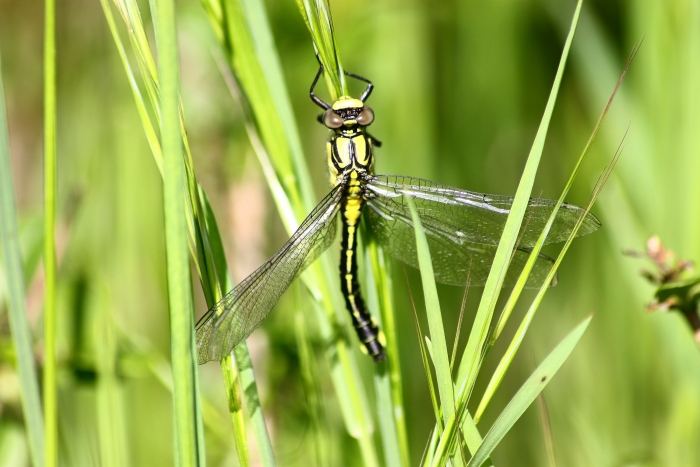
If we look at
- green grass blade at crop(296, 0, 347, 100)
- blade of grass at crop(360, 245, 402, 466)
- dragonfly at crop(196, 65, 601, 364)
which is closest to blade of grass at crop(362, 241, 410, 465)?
blade of grass at crop(360, 245, 402, 466)

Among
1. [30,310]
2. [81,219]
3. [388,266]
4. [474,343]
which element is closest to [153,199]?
[81,219]

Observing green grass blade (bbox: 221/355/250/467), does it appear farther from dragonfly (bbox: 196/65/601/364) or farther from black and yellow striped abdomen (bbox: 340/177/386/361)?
black and yellow striped abdomen (bbox: 340/177/386/361)

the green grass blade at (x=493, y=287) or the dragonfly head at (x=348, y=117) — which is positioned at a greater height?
the dragonfly head at (x=348, y=117)

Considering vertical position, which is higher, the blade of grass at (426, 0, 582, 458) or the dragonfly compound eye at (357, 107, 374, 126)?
the dragonfly compound eye at (357, 107, 374, 126)

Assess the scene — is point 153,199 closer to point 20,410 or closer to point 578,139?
point 20,410

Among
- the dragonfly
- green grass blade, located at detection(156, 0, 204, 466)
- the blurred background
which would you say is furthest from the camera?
the blurred background

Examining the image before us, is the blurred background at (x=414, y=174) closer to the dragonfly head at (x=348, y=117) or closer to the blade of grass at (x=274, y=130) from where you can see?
the blade of grass at (x=274, y=130)

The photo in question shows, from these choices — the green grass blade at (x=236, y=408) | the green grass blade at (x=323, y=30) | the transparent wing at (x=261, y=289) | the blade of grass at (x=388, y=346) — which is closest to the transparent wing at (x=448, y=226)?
the transparent wing at (x=261, y=289)

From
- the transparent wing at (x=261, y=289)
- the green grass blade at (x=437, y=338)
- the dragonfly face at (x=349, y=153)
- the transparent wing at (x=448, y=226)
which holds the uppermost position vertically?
the dragonfly face at (x=349, y=153)

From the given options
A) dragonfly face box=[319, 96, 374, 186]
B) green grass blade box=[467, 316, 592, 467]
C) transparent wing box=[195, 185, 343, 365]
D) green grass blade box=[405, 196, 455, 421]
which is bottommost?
green grass blade box=[467, 316, 592, 467]
